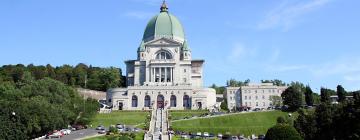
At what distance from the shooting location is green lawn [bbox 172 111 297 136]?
7375 centimetres

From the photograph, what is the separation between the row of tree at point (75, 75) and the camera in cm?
12644

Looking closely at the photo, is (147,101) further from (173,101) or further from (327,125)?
(327,125)

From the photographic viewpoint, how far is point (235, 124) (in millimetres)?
81500

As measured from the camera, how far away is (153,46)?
119 meters

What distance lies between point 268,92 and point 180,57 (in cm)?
2237

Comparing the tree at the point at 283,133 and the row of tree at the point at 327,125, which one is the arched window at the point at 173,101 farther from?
the tree at the point at 283,133

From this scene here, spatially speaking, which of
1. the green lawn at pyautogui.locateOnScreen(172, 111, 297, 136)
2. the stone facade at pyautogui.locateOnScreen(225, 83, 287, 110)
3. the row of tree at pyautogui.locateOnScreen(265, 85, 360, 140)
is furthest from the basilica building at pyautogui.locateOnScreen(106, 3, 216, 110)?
the row of tree at pyautogui.locateOnScreen(265, 85, 360, 140)

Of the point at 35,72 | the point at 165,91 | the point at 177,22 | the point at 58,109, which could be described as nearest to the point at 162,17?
the point at 177,22

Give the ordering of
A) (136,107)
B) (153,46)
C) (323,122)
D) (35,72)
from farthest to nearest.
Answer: (35,72) → (153,46) → (136,107) → (323,122)

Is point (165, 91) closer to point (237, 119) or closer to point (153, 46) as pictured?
point (153, 46)

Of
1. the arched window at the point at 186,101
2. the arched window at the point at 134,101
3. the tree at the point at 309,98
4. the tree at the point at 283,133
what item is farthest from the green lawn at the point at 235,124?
the arched window at the point at 134,101

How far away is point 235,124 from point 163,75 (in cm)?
3818

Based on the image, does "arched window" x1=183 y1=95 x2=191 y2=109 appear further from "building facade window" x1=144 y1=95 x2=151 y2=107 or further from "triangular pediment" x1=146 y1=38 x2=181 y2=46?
"triangular pediment" x1=146 y1=38 x2=181 y2=46

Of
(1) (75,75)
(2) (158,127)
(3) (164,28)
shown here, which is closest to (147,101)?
(3) (164,28)
